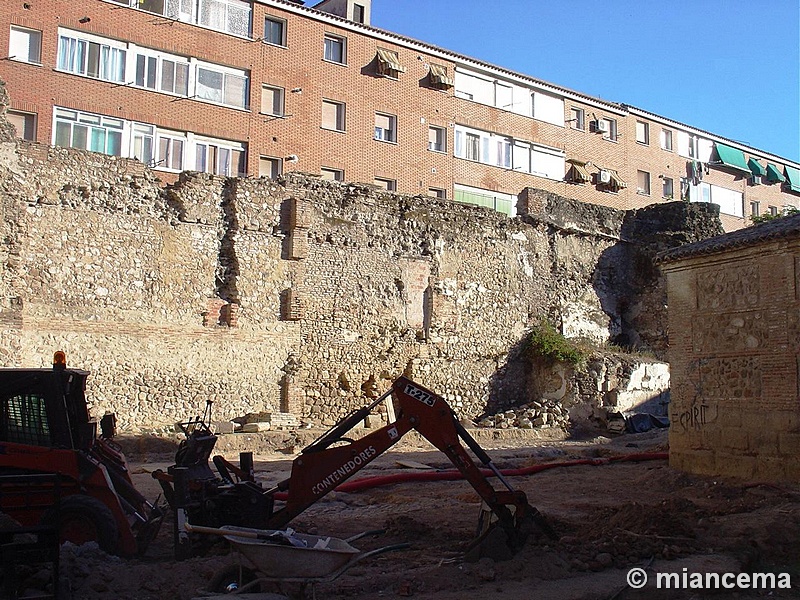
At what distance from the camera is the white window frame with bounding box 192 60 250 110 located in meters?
27.3

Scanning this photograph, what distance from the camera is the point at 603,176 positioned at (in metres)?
38.1

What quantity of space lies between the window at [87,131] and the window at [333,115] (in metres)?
7.46

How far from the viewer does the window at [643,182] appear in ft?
132

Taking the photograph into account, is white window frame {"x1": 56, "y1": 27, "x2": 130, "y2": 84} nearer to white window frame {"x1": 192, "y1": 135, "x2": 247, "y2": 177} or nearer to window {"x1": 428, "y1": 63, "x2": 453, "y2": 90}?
white window frame {"x1": 192, "y1": 135, "x2": 247, "y2": 177}

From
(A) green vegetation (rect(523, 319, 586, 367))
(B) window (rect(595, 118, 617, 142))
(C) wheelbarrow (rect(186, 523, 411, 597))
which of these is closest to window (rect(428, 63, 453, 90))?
(B) window (rect(595, 118, 617, 142))

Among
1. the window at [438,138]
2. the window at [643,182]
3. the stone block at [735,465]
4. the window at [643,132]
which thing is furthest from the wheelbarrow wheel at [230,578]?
the window at [643,132]

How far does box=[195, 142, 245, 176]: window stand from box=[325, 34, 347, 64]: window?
525 cm

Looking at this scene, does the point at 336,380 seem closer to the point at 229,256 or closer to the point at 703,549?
the point at 229,256

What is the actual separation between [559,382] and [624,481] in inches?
421

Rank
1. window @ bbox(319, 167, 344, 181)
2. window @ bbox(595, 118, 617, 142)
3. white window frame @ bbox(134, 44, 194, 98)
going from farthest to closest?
1. window @ bbox(595, 118, 617, 142)
2. window @ bbox(319, 167, 344, 181)
3. white window frame @ bbox(134, 44, 194, 98)

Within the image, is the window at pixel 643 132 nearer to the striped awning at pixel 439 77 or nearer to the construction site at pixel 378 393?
the construction site at pixel 378 393

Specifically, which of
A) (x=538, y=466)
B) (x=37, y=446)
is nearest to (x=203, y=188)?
(x=538, y=466)

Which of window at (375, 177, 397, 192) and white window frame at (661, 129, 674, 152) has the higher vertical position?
white window frame at (661, 129, 674, 152)
